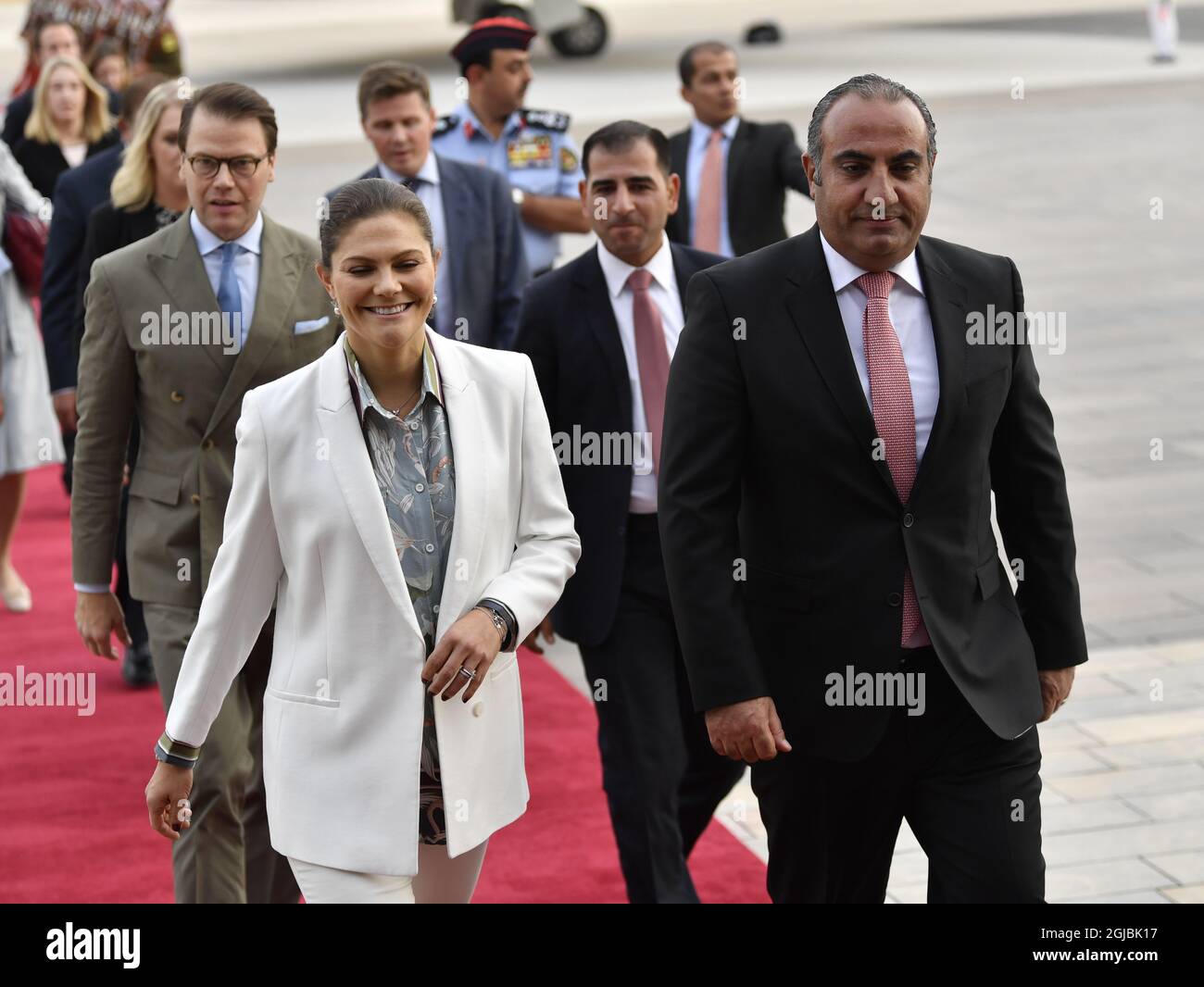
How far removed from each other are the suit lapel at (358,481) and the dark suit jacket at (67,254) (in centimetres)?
327

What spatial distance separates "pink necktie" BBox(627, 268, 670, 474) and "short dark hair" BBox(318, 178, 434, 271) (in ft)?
5.31

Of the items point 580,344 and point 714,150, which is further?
point 714,150

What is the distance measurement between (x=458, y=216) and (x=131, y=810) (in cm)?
229

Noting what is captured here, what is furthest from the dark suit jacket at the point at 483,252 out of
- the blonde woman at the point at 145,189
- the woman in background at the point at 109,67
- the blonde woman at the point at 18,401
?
the woman in background at the point at 109,67

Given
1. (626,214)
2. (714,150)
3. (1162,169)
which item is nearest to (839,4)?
(1162,169)

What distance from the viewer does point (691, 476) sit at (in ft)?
12.3

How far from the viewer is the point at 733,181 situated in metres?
8.08

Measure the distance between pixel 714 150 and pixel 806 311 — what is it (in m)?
4.58

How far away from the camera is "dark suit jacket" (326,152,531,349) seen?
6371mm

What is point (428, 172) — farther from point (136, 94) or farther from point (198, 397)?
point (198, 397)

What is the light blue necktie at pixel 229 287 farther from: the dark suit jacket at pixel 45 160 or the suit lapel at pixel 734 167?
the dark suit jacket at pixel 45 160

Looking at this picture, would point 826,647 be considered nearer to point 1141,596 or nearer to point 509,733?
point 509,733

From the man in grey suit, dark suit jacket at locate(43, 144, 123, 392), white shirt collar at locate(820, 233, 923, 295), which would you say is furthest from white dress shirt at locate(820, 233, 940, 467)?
dark suit jacket at locate(43, 144, 123, 392)

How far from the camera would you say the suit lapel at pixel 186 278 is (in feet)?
15.5
